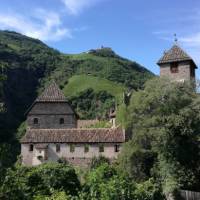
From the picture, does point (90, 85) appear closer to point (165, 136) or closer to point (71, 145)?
point (71, 145)

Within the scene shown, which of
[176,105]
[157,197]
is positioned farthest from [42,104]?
A: [157,197]

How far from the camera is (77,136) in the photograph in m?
47.5

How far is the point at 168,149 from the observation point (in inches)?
1476

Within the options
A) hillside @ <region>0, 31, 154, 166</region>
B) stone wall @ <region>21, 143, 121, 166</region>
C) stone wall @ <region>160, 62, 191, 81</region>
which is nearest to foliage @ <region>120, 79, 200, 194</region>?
stone wall @ <region>21, 143, 121, 166</region>

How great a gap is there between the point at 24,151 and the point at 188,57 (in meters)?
19.6

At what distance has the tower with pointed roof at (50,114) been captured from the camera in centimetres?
5597

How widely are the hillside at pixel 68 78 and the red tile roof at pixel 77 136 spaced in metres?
47.1

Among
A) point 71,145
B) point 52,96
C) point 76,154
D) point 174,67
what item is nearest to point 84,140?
point 71,145

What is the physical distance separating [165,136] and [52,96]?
23860 millimetres

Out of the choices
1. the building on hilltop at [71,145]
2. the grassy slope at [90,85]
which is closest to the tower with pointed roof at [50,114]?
the building on hilltop at [71,145]

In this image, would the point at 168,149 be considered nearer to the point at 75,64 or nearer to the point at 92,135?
the point at 92,135

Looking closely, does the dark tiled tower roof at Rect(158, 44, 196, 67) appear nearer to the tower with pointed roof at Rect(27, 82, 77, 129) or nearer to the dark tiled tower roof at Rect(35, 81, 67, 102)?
the tower with pointed roof at Rect(27, 82, 77, 129)

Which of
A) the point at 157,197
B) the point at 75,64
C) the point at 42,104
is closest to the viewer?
the point at 157,197

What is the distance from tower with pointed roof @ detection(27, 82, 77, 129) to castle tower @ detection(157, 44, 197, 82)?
45.1 ft
